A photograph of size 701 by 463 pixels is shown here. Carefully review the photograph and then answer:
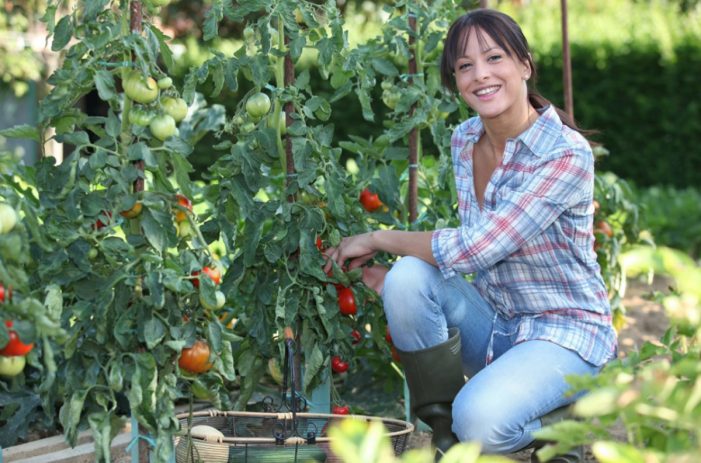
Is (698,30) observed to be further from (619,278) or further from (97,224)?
(97,224)

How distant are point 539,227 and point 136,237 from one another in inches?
33.6

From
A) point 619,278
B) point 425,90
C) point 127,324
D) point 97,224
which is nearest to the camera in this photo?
point 127,324

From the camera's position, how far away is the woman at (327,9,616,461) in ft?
7.48

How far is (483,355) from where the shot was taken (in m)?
2.55

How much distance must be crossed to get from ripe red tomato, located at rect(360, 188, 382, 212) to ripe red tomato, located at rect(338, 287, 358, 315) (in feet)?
1.19

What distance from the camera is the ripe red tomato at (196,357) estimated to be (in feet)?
6.72

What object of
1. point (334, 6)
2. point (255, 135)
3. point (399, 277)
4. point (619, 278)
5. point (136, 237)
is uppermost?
point (334, 6)

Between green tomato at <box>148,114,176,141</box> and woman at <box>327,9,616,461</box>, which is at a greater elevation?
green tomato at <box>148,114,176,141</box>

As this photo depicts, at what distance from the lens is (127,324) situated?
2.01 metres

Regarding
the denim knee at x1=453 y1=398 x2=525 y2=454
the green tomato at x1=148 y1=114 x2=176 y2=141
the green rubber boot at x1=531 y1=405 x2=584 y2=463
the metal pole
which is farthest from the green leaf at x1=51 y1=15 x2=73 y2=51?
the metal pole

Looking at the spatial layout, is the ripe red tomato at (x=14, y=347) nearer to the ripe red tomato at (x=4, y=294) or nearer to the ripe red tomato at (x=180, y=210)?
the ripe red tomato at (x=4, y=294)

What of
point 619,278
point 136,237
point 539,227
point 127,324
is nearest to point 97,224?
point 136,237

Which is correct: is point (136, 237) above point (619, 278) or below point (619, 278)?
above

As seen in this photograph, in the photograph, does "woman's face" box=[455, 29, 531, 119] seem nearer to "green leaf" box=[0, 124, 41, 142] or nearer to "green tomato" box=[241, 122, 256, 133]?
"green tomato" box=[241, 122, 256, 133]
